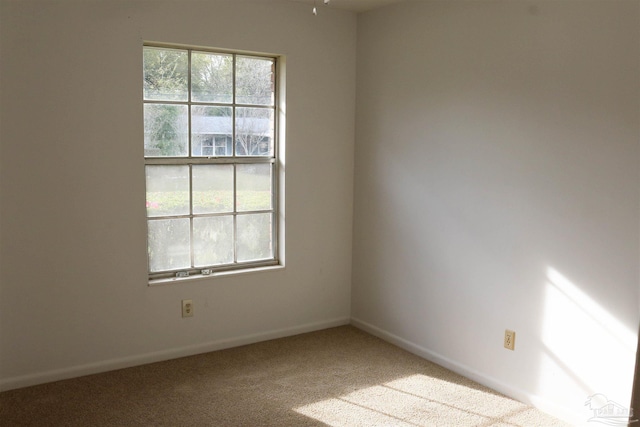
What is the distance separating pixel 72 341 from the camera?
341 cm

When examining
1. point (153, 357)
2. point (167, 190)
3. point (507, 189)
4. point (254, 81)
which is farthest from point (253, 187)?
point (507, 189)

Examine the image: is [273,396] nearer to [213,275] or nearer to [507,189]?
[213,275]

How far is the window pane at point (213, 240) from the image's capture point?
3869 millimetres

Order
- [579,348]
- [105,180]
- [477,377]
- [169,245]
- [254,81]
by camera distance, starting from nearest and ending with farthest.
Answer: [579,348] → [105,180] → [477,377] → [169,245] → [254,81]

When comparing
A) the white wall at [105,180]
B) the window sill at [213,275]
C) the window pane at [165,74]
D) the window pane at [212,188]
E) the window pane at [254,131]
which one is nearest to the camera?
the white wall at [105,180]

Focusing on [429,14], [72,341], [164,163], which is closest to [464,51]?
[429,14]

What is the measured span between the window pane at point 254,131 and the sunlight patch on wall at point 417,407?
1.73 m

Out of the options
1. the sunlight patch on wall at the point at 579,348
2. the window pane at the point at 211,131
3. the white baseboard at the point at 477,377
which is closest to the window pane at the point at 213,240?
the window pane at the point at 211,131

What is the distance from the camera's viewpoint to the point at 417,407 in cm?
318

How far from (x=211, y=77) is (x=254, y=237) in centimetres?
111

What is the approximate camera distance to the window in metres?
3.66

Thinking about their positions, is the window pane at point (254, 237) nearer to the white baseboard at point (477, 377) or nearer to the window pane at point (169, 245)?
the window pane at point (169, 245)

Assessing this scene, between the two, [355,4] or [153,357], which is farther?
[355,4]

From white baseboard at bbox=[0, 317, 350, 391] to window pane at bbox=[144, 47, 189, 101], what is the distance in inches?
62.7
